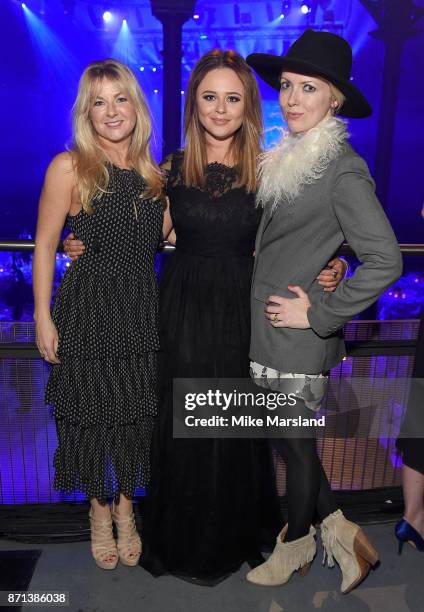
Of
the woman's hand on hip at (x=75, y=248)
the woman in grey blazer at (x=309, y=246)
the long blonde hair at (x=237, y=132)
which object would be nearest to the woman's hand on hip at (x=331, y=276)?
the woman in grey blazer at (x=309, y=246)

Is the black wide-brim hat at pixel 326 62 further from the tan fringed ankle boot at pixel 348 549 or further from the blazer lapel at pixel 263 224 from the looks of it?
the tan fringed ankle boot at pixel 348 549

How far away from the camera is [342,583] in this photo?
67.7 inches

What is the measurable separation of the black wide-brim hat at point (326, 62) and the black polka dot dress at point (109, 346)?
588 millimetres

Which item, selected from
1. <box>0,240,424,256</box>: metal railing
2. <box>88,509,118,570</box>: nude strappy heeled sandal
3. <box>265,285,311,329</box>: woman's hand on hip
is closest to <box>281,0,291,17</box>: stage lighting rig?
<box>0,240,424,256</box>: metal railing

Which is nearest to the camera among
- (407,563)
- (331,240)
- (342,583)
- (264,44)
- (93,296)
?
(331,240)

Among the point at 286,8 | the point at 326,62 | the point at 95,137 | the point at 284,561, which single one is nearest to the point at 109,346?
the point at 95,137

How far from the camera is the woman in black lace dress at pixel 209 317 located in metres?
1.64

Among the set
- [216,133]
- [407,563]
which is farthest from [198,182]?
[407,563]

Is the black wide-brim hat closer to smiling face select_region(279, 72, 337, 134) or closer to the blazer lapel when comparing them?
smiling face select_region(279, 72, 337, 134)

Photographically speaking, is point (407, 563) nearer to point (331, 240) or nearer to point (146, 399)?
point (146, 399)

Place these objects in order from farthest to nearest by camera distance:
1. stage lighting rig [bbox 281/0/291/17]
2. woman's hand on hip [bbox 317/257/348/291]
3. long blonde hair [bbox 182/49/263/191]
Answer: stage lighting rig [bbox 281/0/291/17] < long blonde hair [bbox 182/49/263/191] < woman's hand on hip [bbox 317/257/348/291]

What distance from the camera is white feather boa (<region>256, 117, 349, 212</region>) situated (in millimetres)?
1379

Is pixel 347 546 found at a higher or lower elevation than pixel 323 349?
lower

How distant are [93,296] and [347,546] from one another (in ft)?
3.89
